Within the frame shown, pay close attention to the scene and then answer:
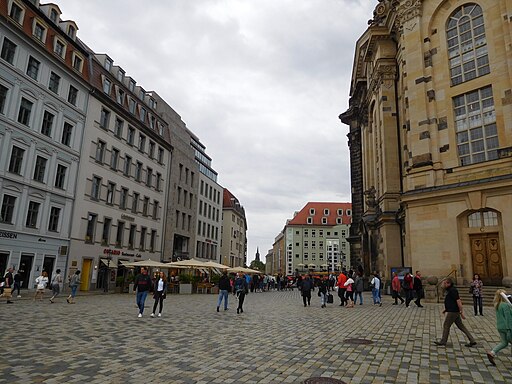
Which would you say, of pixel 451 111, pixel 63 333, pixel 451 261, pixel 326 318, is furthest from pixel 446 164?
pixel 63 333

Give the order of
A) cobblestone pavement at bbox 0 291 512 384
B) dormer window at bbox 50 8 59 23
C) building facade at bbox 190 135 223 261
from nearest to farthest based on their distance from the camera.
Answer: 1. cobblestone pavement at bbox 0 291 512 384
2. dormer window at bbox 50 8 59 23
3. building facade at bbox 190 135 223 261

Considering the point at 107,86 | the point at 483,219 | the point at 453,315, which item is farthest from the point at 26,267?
the point at 483,219

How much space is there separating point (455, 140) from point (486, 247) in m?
→ 7.13

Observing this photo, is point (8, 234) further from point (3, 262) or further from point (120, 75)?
point (120, 75)

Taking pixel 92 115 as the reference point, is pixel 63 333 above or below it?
below

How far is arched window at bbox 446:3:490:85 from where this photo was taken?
83.8ft

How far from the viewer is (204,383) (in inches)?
241

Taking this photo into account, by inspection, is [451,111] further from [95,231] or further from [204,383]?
[95,231]

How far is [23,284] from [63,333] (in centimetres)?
2023

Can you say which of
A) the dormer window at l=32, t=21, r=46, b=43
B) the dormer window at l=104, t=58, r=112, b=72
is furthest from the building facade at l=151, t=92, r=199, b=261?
the dormer window at l=32, t=21, r=46, b=43

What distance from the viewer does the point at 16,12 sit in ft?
88.1

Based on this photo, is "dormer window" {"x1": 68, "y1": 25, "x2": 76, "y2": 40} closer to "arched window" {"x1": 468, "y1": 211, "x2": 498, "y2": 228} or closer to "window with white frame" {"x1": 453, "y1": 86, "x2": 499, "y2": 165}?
"window with white frame" {"x1": 453, "y1": 86, "x2": 499, "y2": 165}

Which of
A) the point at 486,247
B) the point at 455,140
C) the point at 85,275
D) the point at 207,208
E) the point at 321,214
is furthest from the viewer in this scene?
the point at 321,214

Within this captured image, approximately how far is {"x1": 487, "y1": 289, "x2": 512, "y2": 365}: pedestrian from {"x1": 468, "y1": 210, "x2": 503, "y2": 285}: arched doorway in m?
16.9
